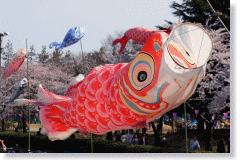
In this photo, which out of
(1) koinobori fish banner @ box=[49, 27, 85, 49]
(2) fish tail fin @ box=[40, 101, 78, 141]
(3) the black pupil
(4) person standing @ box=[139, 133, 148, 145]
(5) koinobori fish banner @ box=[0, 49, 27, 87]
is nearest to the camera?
(3) the black pupil

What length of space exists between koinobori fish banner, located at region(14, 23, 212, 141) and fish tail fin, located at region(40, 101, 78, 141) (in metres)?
0.43

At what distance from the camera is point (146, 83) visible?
4.66 metres

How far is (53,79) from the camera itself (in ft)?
59.0

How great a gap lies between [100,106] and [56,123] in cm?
124

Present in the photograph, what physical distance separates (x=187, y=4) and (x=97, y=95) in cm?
984

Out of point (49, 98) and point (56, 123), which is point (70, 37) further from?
point (56, 123)

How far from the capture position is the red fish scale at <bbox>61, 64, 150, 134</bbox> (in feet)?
16.6

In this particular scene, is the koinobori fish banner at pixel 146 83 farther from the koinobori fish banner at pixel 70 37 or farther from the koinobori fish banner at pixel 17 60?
the koinobori fish banner at pixel 17 60

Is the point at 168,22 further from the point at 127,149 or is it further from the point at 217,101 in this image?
the point at 127,149

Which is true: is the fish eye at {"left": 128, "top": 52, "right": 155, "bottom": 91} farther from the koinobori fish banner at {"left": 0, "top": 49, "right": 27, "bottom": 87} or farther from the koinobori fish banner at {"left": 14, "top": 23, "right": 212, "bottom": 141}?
the koinobori fish banner at {"left": 0, "top": 49, "right": 27, "bottom": 87}

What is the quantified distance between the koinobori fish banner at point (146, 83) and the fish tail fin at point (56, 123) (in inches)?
16.9

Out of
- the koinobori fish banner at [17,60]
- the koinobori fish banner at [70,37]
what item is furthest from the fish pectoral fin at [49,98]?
the koinobori fish banner at [17,60]

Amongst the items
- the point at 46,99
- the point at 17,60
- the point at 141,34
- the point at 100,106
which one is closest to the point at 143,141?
the point at 17,60

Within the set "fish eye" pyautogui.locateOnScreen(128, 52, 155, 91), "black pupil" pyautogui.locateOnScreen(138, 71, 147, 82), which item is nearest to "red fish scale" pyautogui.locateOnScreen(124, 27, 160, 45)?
"fish eye" pyautogui.locateOnScreen(128, 52, 155, 91)
